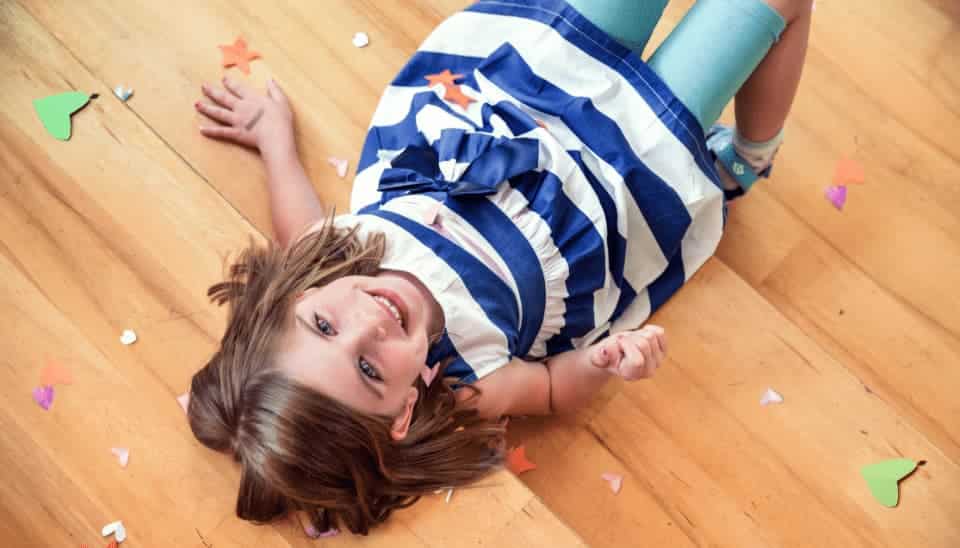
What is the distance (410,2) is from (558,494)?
86 cm

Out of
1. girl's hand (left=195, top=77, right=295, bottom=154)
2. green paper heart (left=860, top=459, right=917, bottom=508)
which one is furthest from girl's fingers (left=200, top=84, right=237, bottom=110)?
green paper heart (left=860, top=459, right=917, bottom=508)

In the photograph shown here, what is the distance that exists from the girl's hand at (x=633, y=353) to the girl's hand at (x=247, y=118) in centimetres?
57

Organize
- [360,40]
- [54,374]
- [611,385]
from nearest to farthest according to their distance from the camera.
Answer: [54,374] → [611,385] → [360,40]

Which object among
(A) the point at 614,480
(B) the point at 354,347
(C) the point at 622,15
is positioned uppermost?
(C) the point at 622,15

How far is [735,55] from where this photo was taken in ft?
3.74

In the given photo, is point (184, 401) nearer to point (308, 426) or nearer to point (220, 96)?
point (308, 426)

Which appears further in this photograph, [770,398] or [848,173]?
[848,173]

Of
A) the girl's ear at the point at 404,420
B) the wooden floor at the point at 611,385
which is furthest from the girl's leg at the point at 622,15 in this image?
the girl's ear at the point at 404,420

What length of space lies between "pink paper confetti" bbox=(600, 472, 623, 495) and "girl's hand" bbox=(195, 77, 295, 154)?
2.23 feet

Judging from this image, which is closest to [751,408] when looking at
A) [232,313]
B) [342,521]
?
[342,521]

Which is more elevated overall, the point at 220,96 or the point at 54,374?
the point at 220,96

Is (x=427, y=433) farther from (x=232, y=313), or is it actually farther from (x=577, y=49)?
(x=577, y=49)

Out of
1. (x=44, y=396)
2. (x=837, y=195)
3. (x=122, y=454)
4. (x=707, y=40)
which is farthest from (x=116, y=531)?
(x=837, y=195)

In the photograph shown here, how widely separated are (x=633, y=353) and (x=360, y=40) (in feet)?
2.34
